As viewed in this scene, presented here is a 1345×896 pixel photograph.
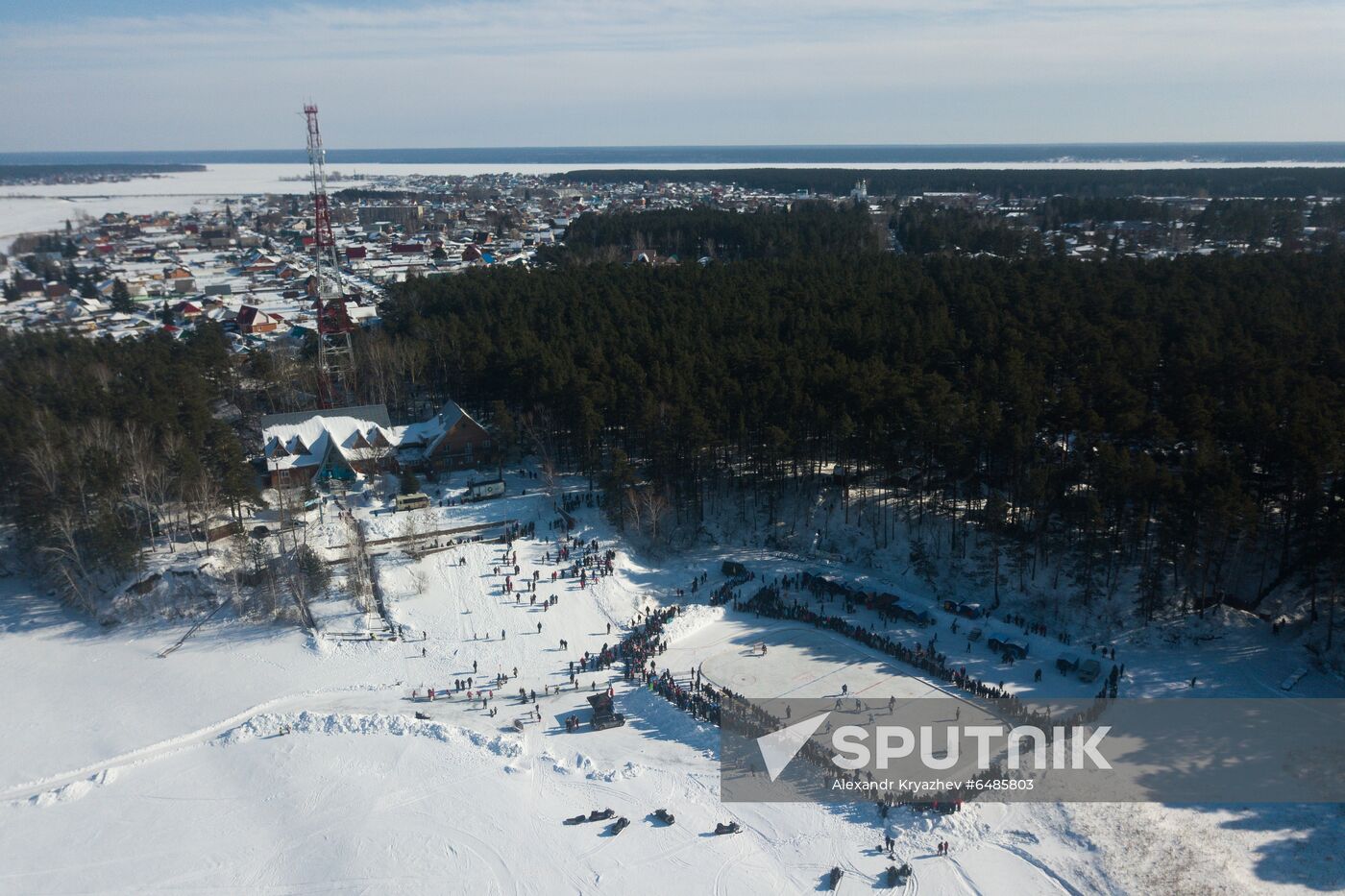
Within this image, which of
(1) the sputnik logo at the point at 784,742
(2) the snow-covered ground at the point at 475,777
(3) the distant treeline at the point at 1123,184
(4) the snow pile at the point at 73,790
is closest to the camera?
(2) the snow-covered ground at the point at 475,777

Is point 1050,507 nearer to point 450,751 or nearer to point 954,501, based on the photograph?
point 954,501

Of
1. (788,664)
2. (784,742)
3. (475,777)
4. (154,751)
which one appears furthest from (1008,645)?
(154,751)

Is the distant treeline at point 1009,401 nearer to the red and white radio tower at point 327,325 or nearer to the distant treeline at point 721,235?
the red and white radio tower at point 327,325

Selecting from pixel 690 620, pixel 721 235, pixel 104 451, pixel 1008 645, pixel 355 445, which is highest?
pixel 721 235

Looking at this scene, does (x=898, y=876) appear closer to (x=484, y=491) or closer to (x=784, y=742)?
(x=784, y=742)

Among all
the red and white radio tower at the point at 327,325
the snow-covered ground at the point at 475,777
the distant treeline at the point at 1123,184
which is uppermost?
the distant treeline at the point at 1123,184

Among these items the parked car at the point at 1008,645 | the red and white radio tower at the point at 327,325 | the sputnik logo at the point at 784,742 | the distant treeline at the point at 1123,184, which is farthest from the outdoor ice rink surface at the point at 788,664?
the distant treeline at the point at 1123,184
